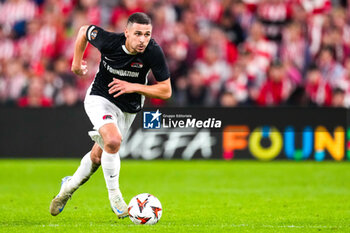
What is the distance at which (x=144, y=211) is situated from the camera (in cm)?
741

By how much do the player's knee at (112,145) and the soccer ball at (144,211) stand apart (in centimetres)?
57

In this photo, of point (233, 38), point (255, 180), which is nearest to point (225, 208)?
point (255, 180)

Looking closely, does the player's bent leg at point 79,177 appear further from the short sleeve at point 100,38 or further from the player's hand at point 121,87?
the short sleeve at point 100,38

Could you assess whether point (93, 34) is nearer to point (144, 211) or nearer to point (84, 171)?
point (84, 171)

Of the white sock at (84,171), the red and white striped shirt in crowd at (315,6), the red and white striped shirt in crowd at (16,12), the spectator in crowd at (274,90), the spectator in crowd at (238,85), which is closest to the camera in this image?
the white sock at (84,171)

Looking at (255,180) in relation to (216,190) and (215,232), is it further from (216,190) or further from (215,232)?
(215,232)

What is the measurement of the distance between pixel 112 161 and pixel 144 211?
0.62 m

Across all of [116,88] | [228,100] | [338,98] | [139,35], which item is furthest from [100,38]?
[338,98]

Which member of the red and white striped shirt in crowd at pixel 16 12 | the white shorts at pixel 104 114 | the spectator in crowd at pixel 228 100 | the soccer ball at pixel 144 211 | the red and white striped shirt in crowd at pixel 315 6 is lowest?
the spectator in crowd at pixel 228 100

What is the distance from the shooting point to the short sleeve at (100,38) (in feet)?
25.2

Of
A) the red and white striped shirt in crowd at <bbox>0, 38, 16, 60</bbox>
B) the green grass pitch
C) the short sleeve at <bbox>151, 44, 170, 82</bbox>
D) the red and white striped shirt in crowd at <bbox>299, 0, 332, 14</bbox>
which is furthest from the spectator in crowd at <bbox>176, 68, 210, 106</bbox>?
the short sleeve at <bbox>151, 44, 170, 82</bbox>

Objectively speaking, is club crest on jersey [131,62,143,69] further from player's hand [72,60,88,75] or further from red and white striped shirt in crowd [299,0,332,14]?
red and white striped shirt in crowd [299,0,332,14]

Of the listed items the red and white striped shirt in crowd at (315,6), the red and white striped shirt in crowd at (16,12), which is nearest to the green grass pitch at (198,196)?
the red and white striped shirt in crowd at (315,6)

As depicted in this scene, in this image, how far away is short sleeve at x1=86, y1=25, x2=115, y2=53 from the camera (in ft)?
25.2
